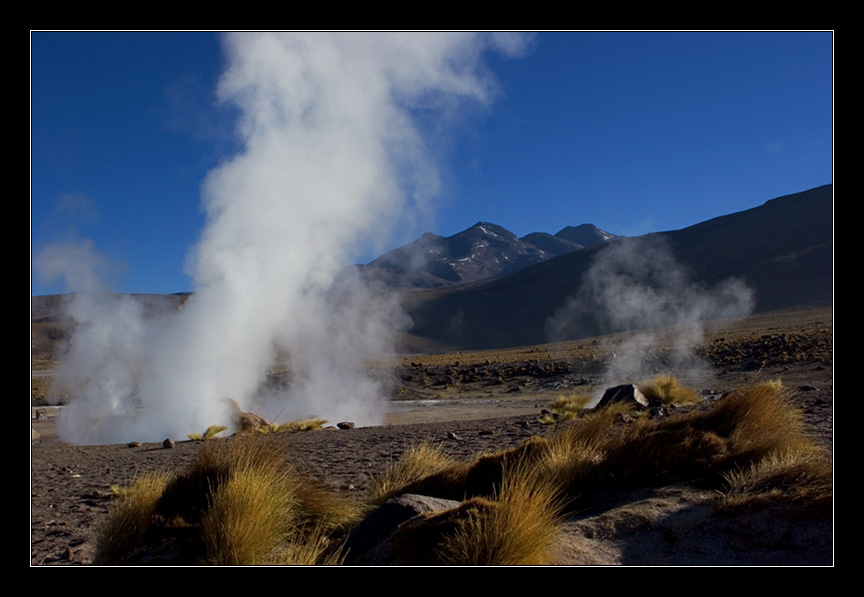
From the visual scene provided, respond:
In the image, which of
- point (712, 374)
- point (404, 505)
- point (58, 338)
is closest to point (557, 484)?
point (404, 505)

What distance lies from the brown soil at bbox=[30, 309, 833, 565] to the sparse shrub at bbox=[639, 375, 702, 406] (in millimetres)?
2122

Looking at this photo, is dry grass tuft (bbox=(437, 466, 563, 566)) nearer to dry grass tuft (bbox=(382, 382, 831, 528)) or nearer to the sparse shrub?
dry grass tuft (bbox=(382, 382, 831, 528))

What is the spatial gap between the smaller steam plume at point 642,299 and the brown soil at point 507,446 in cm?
2977

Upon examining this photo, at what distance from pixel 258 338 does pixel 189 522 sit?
66.2ft

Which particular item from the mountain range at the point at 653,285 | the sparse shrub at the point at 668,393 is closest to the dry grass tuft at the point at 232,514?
the sparse shrub at the point at 668,393

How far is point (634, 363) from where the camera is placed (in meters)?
32.7

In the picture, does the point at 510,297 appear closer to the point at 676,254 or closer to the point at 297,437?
the point at 676,254

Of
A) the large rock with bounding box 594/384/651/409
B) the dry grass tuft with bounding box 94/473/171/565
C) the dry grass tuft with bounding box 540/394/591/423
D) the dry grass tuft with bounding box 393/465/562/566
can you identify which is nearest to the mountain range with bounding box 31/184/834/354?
the dry grass tuft with bounding box 540/394/591/423

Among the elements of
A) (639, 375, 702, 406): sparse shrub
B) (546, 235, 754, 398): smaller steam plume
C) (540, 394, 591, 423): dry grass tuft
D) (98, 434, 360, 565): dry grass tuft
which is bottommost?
(540, 394, 591, 423): dry grass tuft

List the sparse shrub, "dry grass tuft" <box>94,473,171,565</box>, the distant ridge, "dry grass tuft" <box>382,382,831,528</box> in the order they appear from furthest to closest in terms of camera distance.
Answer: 1. the distant ridge
2. the sparse shrub
3. "dry grass tuft" <box>382,382,831,528</box>
4. "dry grass tuft" <box>94,473,171,565</box>

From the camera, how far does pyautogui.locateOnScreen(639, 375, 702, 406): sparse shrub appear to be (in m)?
15.0

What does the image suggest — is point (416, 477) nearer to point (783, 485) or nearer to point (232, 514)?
A: point (232, 514)

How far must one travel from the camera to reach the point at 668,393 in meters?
15.2

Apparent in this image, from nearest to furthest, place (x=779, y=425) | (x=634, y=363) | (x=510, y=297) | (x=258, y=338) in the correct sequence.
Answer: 1. (x=779, y=425)
2. (x=258, y=338)
3. (x=634, y=363)
4. (x=510, y=297)
